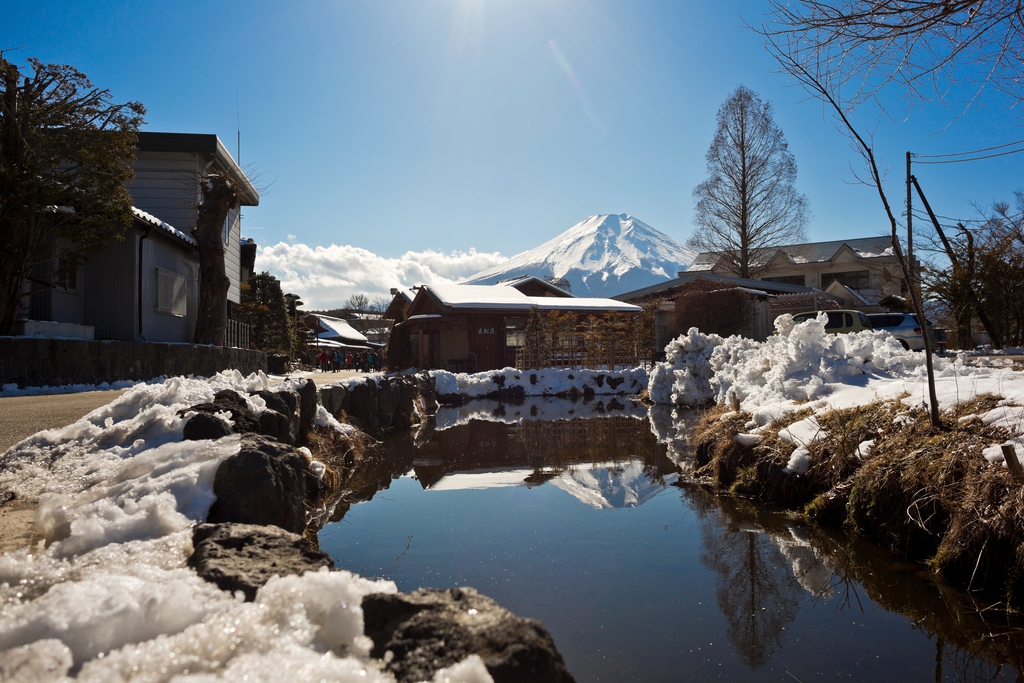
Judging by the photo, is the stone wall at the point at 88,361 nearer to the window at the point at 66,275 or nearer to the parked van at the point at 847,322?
the window at the point at 66,275

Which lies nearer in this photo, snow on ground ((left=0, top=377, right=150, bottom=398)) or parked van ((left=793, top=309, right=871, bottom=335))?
snow on ground ((left=0, top=377, right=150, bottom=398))

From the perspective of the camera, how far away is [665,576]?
3.61m

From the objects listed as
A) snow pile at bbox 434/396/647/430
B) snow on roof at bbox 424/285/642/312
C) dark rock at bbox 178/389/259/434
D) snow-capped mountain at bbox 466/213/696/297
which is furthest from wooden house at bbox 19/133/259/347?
snow-capped mountain at bbox 466/213/696/297

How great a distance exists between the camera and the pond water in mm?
2689

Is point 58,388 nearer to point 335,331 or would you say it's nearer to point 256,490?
point 256,490

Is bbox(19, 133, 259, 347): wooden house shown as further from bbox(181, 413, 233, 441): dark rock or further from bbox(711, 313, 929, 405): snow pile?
bbox(711, 313, 929, 405): snow pile

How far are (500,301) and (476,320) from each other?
104 centimetres

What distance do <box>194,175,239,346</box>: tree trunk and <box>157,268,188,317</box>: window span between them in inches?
16.7

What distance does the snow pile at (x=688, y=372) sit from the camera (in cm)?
1401

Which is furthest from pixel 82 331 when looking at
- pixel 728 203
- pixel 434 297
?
pixel 728 203

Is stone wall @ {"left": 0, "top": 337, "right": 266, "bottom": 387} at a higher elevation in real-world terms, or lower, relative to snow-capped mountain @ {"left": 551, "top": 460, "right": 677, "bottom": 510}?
higher

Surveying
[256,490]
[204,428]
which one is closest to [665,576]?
[256,490]

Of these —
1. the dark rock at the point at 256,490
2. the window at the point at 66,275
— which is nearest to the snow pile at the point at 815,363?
the dark rock at the point at 256,490

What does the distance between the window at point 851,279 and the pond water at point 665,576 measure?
35158 mm
